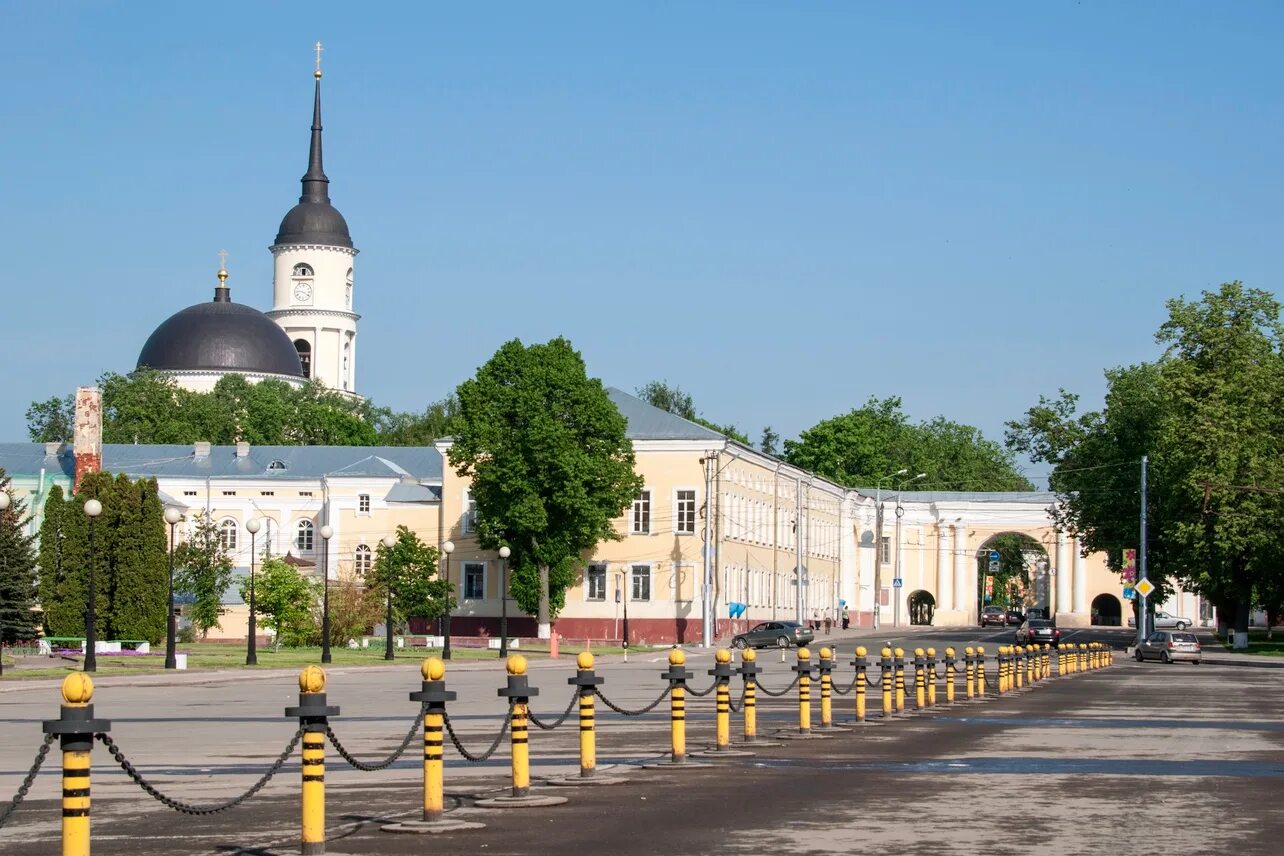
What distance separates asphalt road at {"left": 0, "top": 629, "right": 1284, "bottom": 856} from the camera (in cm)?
1288

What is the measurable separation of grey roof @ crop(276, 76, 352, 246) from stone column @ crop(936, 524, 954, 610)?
56086 millimetres

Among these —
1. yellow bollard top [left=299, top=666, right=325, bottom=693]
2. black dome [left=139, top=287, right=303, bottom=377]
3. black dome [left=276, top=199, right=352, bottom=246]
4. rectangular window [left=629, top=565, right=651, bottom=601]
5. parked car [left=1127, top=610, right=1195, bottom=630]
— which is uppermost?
black dome [left=276, top=199, right=352, bottom=246]

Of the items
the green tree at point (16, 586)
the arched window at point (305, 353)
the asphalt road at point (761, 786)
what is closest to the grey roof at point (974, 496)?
the arched window at point (305, 353)

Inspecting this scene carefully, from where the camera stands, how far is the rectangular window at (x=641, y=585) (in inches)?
3337

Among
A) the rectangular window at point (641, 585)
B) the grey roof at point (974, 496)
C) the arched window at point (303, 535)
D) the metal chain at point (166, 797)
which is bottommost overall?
the metal chain at point (166, 797)

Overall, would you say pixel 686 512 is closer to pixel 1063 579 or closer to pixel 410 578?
pixel 410 578

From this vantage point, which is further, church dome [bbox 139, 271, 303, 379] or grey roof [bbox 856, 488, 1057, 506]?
church dome [bbox 139, 271, 303, 379]

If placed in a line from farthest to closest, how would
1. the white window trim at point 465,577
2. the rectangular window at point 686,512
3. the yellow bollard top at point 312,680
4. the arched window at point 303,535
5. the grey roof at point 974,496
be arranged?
the grey roof at point 974,496 → the arched window at point 303,535 → the white window trim at point 465,577 → the rectangular window at point 686,512 → the yellow bollard top at point 312,680

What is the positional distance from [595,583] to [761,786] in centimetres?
6865

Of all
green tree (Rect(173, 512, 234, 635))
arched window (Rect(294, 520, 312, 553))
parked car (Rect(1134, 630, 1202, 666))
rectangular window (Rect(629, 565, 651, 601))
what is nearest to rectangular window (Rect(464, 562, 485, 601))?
rectangular window (Rect(629, 565, 651, 601))

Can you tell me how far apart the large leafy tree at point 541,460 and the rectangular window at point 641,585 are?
3741 millimetres

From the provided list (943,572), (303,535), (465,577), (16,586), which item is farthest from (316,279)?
(16,586)

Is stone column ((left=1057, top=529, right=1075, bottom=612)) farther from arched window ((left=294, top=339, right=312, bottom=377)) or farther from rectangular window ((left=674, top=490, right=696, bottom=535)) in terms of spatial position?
arched window ((left=294, top=339, right=312, bottom=377))

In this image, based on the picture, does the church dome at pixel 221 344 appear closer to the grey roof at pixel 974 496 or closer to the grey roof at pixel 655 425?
the grey roof at pixel 974 496
